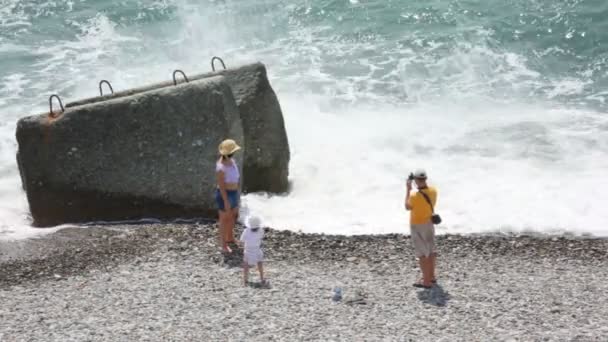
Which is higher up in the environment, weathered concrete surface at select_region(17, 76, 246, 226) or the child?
weathered concrete surface at select_region(17, 76, 246, 226)

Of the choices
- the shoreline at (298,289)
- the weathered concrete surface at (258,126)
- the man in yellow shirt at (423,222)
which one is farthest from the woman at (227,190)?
the weathered concrete surface at (258,126)

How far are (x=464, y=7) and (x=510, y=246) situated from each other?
1453cm

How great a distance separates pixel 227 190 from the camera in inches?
440

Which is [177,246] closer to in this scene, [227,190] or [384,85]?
[227,190]

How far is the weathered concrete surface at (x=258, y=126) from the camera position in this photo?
45.8 feet

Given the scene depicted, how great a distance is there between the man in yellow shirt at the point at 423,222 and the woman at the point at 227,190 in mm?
2330

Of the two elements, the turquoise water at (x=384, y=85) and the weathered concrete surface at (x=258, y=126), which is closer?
the weathered concrete surface at (x=258, y=126)

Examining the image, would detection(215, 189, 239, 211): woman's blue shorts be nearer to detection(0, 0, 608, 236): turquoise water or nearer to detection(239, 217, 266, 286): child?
detection(239, 217, 266, 286): child

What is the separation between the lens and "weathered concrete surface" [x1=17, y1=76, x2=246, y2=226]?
1240 centimetres

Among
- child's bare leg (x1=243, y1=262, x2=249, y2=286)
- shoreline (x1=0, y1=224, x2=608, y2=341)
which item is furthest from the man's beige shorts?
child's bare leg (x1=243, y1=262, x2=249, y2=286)

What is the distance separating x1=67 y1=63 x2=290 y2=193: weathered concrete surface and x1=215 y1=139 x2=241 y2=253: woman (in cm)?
268

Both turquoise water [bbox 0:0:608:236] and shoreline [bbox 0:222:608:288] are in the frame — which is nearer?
shoreline [bbox 0:222:608:288]

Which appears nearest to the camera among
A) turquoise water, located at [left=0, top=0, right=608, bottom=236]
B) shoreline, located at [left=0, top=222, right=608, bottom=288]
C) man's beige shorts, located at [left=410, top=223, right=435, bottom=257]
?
man's beige shorts, located at [left=410, top=223, right=435, bottom=257]

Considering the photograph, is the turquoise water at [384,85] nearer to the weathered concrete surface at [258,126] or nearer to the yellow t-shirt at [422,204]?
the weathered concrete surface at [258,126]
